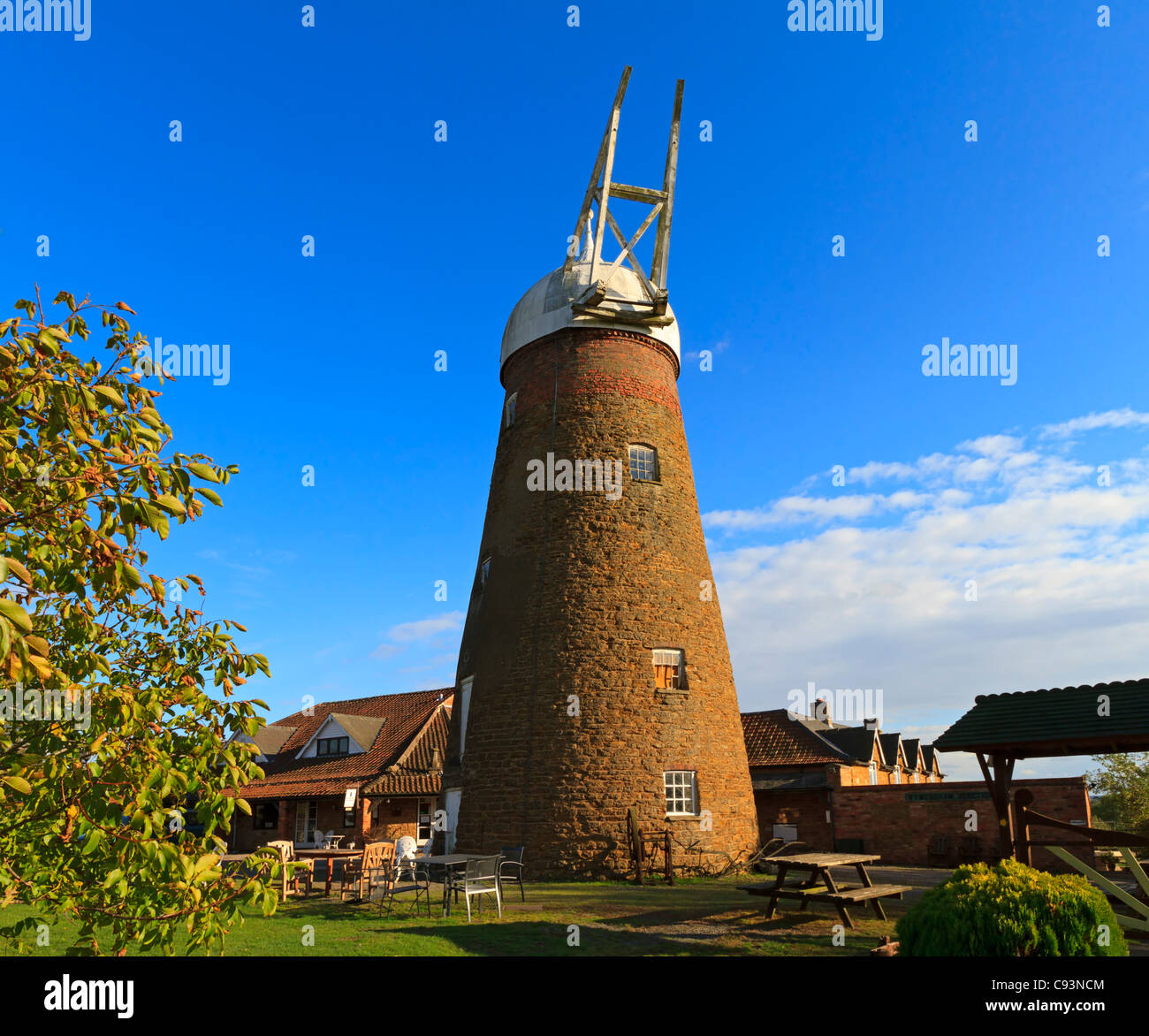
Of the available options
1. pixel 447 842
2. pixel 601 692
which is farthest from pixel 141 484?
pixel 447 842

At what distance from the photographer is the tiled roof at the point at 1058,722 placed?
11398 millimetres

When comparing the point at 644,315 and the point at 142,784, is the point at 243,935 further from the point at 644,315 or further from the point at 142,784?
the point at 644,315

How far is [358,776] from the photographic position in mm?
29406

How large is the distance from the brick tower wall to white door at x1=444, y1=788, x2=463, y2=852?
386 mm

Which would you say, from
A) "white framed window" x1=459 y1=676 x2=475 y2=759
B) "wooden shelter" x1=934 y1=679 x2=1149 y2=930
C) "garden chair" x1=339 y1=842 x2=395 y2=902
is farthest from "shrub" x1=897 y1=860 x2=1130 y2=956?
"white framed window" x1=459 y1=676 x2=475 y2=759

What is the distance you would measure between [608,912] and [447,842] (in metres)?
8.24

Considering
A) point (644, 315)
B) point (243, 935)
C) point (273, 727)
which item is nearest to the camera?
point (243, 935)

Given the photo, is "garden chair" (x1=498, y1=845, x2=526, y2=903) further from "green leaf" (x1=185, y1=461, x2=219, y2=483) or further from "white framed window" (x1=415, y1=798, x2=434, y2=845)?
"white framed window" (x1=415, y1=798, x2=434, y2=845)

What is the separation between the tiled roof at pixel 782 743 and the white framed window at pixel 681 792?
11.3 meters

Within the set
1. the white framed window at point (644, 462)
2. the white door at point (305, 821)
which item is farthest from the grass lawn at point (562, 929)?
the white door at point (305, 821)

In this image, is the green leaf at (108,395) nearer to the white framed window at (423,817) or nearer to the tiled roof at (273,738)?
the white framed window at (423,817)

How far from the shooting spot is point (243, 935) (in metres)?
10.7

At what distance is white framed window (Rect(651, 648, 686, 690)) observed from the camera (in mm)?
18500

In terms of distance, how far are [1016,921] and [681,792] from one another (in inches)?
444
